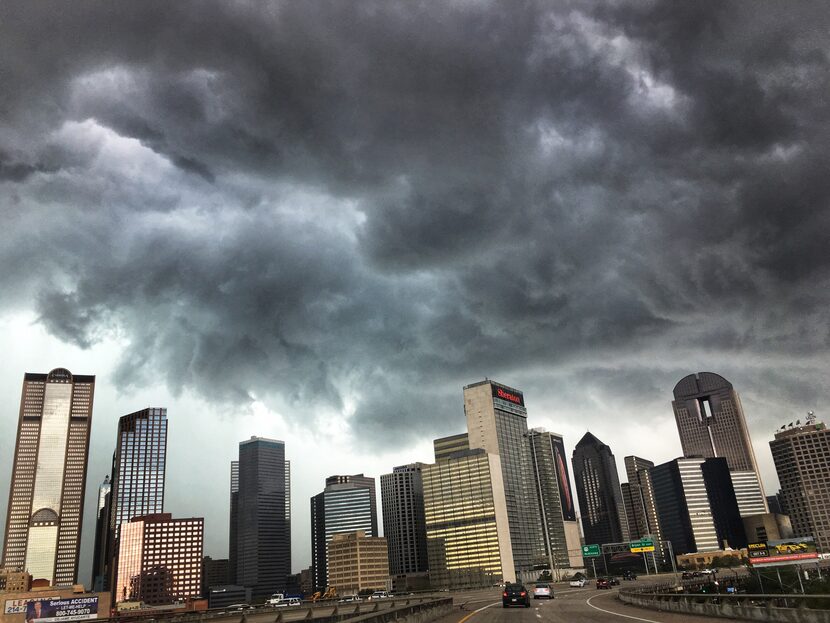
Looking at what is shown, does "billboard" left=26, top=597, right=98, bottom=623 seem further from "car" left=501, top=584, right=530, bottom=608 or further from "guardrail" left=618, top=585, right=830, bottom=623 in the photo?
"guardrail" left=618, top=585, right=830, bottom=623

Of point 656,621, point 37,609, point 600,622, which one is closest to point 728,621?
point 656,621

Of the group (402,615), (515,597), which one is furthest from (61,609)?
(402,615)

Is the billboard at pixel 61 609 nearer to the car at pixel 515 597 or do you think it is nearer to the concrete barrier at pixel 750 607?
the car at pixel 515 597

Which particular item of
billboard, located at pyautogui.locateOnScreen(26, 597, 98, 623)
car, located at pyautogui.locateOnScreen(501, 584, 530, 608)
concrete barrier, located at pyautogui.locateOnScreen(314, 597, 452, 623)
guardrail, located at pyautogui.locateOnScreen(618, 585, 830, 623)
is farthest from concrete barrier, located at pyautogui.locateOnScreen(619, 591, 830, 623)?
billboard, located at pyautogui.locateOnScreen(26, 597, 98, 623)

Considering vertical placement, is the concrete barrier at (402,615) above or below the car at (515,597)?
above

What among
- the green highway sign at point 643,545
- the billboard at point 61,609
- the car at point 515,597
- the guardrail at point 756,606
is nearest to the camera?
the guardrail at point 756,606

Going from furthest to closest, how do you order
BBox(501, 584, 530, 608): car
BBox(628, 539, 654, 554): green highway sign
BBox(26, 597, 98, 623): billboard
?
BBox(628, 539, 654, 554): green highway sign → BBox(26, 597, 98, 623): billboard → BBox(501, 584, 530, 608): car

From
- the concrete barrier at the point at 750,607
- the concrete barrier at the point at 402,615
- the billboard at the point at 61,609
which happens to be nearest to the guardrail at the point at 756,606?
the concrete barrier at the point at 750,607

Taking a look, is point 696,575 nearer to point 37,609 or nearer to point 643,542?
point 643,542

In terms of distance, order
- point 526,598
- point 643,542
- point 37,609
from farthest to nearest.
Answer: point 643,542
point 37,609
point 526,598
